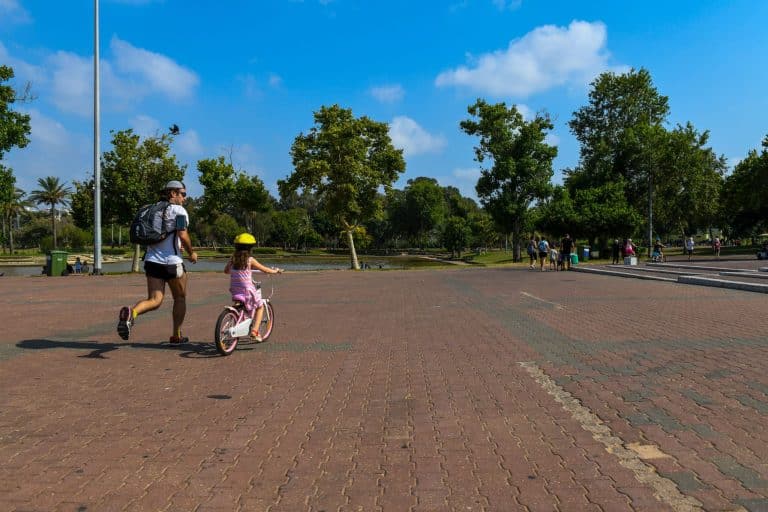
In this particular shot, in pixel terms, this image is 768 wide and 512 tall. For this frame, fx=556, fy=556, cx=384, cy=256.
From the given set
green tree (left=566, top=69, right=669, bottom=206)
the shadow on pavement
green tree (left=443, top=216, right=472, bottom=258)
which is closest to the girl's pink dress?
the shadow on pavement

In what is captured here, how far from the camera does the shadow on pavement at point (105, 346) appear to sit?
6906mm

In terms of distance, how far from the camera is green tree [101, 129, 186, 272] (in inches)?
1165

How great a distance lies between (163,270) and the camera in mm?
6699

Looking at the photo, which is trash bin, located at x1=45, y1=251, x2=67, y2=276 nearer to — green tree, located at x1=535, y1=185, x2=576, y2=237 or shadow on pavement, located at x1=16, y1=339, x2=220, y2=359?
shadow on pavement, located at x1=16, y1=339, x2=220, y2=359

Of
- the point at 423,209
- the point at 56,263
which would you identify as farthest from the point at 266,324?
the point at 423,209

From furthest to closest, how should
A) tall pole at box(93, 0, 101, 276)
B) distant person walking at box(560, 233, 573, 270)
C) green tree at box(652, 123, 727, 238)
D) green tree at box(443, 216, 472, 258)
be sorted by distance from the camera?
green tree at box(443, 216, 472, 258) → green tree at box(652, 123, 727, 238) → distant person walking at box(560, 233, 573, 270) → tall pole at box(93, 0, 101, 276)

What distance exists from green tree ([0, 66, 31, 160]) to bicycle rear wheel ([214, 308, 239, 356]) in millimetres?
25456

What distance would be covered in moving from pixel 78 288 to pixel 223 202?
21.5 m

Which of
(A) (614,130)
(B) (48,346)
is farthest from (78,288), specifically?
(A) (614,130)

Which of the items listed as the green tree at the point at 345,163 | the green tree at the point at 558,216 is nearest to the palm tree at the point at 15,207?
the green tree at the point at 345,163

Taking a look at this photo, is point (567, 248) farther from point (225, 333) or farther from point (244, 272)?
point (225, 333)

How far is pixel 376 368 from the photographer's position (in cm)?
606

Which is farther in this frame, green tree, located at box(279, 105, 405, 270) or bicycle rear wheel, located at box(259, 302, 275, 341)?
green tree, located at box(279, 105, 405, 270)

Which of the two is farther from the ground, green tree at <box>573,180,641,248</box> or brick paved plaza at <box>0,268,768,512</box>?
green tree at <box>573,180,641,248</box>
